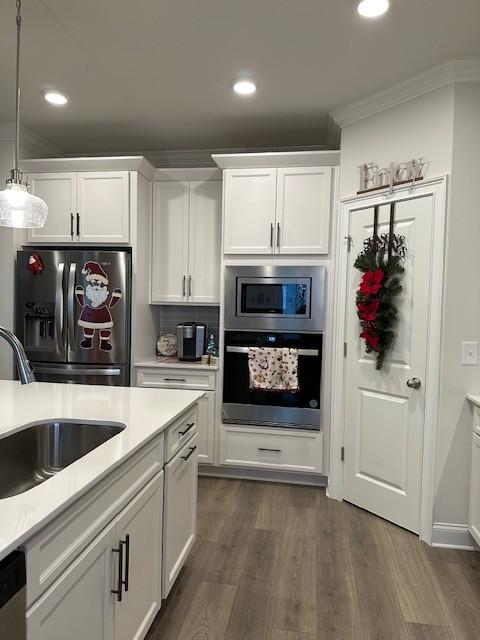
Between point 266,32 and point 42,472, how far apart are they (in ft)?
7.47

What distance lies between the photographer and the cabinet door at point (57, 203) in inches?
138

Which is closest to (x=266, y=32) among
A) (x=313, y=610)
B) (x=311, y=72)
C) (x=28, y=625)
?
(x=311, y=72)

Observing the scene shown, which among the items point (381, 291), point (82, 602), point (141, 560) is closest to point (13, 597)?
point (82, 602)

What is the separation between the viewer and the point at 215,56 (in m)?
2.43

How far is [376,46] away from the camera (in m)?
2.29

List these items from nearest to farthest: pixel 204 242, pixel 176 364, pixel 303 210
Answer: pixel 303 210
pixel 176 364
pixel 204 242

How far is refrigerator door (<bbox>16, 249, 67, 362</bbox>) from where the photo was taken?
3.38 metres

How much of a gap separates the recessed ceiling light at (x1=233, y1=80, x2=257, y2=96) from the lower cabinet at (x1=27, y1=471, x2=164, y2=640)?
232 centimetres

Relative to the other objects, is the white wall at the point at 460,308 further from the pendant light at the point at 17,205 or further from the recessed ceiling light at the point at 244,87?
the pendant light at the point at 17,205

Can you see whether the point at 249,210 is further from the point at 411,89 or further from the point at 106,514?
the point at 106,514

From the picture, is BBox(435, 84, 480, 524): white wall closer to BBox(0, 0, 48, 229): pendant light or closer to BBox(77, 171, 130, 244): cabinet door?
BBox(0, 0, 48, 229): pendant light

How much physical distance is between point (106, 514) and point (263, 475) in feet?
7.63

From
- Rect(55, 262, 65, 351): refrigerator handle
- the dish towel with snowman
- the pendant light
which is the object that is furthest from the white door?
Rect(55, 262, 65, 351): refrigerator handle

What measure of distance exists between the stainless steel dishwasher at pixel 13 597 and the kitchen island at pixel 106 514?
0.03 meters
